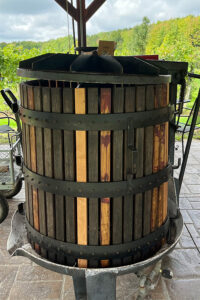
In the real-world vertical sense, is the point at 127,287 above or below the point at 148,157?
below

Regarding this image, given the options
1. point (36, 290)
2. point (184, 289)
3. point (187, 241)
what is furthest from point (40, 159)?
point (187, 241)

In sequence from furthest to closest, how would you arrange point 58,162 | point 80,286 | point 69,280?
point 69,280 < point 80,286 < point 58,162

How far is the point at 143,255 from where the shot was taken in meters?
2.07

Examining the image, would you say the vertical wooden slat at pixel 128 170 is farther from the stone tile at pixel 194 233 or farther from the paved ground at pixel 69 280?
the stone tile at pixel 194 233

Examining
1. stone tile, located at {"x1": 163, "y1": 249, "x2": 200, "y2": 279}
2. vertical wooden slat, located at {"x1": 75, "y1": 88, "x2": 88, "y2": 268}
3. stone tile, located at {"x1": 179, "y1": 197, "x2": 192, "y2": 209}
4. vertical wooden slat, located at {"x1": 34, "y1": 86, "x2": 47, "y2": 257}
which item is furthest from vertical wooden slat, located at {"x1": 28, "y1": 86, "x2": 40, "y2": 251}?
stone tile, located at {"x1": 179, "y1": 197, "x2": 192, "y2": 209}

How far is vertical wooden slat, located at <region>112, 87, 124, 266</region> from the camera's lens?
5.67 ft

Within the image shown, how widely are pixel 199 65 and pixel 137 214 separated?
1590cm

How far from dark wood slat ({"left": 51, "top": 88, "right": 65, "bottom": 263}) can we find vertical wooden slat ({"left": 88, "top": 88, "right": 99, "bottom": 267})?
173 mm

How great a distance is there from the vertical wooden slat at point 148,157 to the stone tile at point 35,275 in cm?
121

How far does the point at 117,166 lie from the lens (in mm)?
1816

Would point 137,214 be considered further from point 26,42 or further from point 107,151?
point 26,42

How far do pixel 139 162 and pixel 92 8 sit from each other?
1.93 metres

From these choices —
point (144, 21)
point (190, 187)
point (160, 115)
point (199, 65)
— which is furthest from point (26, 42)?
point (160, 115)

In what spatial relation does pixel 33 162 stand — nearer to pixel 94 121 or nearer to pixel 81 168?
pixel 81 168
